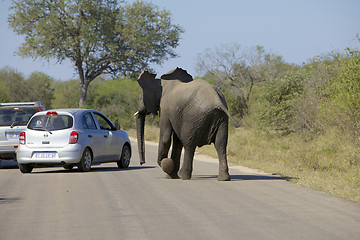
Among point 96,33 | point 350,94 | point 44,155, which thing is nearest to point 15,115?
point 44,155

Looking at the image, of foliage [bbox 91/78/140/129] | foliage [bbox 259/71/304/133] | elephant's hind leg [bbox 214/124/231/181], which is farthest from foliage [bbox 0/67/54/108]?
elephant's hind leg [bbox 214/124/231/181]

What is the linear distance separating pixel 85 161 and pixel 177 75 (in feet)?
10.9

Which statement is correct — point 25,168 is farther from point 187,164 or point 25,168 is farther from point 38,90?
point 38,90

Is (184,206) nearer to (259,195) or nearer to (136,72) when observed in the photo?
(259,195)

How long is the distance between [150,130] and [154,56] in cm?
1543

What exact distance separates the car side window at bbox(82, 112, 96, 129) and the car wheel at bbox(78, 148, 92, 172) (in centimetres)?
68

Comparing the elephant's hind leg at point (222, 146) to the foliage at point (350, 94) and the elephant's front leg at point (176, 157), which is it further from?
the foliage at point (350, 94)

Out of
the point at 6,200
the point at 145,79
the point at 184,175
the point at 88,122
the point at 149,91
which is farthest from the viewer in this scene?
the point at 88,122

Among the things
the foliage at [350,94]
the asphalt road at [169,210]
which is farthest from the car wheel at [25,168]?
the foliage at [350,94]

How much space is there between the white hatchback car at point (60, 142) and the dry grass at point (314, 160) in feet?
14.6

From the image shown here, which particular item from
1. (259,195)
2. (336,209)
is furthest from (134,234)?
(259,195)

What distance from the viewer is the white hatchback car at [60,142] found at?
16344 mm

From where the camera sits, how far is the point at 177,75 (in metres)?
15.4

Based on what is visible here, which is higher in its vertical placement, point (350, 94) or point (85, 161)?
point (350, 94)
